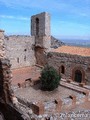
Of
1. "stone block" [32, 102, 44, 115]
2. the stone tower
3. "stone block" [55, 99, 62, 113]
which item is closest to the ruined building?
the stone tower

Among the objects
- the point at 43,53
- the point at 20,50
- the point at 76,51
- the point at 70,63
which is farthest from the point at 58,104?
the point at 43,53

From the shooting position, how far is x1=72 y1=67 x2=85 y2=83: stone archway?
72.4ft

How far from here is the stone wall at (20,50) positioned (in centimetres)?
2316

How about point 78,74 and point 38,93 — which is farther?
point 78,74

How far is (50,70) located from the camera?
66.3ft

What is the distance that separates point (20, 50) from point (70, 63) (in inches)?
230

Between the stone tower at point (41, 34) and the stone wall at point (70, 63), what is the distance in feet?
3.19

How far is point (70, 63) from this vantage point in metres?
23.0

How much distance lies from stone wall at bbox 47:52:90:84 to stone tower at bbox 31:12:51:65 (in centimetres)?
97

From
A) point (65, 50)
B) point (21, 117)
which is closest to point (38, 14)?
point (65, 50)

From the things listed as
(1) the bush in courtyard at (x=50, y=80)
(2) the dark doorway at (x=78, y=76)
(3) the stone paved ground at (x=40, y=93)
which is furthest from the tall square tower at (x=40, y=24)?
(3) the stone paved ground at (x=40, y=93)

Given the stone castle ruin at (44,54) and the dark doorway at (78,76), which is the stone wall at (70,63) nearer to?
the stone castle ruin at (44,54)

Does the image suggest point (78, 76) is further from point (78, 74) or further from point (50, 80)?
point (50, 80)

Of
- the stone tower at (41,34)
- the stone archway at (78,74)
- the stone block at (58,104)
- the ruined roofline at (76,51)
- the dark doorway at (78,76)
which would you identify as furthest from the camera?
the stone tower at (41,34)
